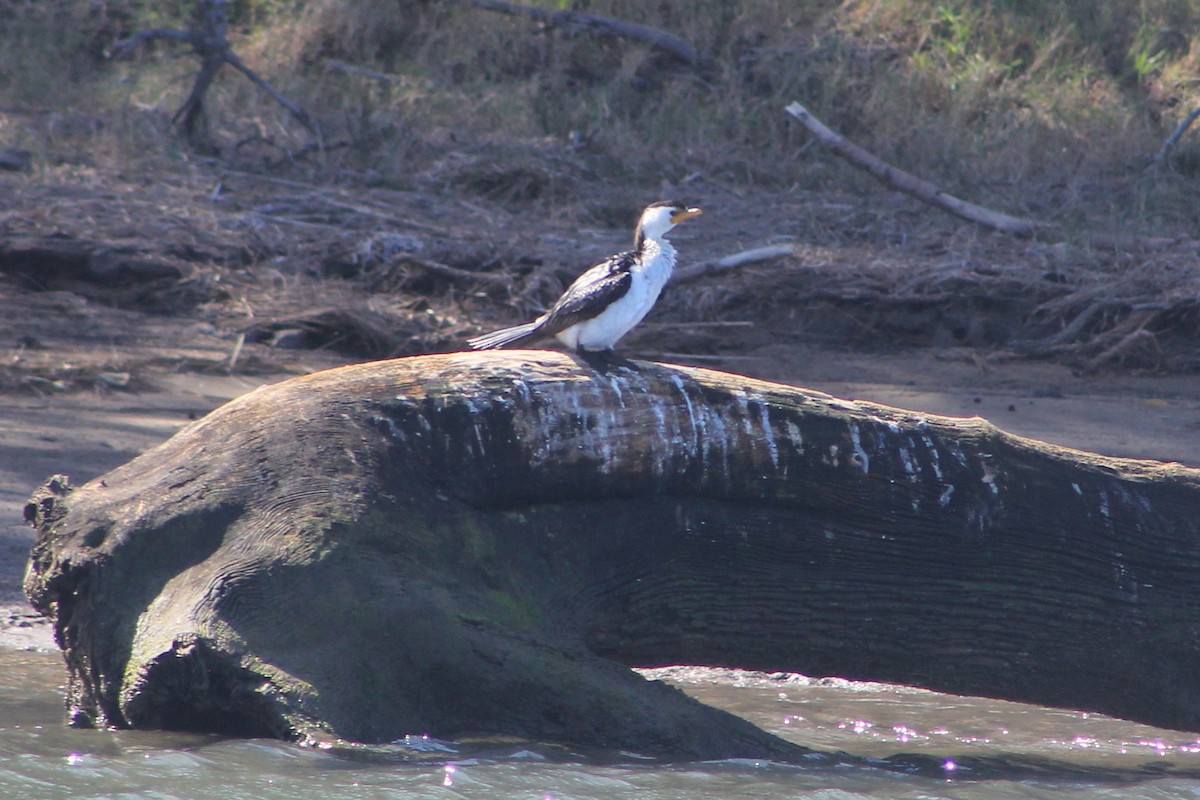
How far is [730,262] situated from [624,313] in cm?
481

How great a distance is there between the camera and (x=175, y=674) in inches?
128

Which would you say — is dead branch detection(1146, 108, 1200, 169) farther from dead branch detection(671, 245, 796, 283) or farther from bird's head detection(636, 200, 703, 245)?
bird's head detection(636, 200, 703, 245)

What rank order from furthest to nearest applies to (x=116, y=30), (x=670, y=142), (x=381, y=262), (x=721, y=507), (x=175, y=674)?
(x=116, y=30), (x=670, y=142), (x=381, y=262), (x=721, y=507), (x=175, y=674)

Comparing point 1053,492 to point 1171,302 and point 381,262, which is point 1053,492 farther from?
point 381,262

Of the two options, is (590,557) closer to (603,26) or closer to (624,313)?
(624,313)

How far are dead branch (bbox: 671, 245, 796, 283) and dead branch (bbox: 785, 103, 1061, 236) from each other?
134 centimetres

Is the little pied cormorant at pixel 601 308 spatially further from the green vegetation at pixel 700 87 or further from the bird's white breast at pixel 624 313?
the green vegetation at pixel 700 87

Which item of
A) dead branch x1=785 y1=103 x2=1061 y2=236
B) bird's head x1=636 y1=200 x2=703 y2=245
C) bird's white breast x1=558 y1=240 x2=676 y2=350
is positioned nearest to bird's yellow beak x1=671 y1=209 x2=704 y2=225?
bird's head x1=636 y1=200 x2=703 y2=245

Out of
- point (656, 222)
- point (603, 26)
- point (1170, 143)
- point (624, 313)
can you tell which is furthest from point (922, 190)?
point (624, 313)

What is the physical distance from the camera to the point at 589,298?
4223 mm

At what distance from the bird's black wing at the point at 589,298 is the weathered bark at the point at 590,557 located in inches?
18.4

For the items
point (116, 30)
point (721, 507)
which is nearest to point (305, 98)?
point (116, 30)

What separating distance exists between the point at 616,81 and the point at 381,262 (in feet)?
14.4

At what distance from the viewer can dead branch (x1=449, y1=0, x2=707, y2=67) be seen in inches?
509
